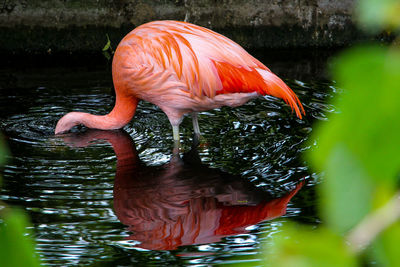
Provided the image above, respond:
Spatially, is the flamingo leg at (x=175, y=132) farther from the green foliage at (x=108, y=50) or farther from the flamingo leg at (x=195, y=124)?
A: the green foliage at (x=108, y=50)

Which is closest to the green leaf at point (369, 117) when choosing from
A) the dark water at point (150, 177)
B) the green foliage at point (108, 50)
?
the dark water at point (150, 177)

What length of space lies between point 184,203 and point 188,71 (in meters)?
0.96

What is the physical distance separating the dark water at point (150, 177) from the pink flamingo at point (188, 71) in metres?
0.39

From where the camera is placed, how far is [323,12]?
621cm

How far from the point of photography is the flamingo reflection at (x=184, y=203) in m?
2.99

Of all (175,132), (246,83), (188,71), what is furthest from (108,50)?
(246,83)

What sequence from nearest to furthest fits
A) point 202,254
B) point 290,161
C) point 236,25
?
point 202,254 < point 290,161 < point 236,25

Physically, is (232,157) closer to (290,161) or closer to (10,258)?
(290,161)

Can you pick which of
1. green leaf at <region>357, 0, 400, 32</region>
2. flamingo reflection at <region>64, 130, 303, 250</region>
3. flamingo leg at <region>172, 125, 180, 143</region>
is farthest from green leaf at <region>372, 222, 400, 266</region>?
flamingo leg at <region>172, 125, 180, 143</region>

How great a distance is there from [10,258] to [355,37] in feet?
20.9

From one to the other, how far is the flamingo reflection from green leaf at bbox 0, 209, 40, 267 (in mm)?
2496

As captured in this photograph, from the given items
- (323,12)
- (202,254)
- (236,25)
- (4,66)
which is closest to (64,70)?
(4,66)

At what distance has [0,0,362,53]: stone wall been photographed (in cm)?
588

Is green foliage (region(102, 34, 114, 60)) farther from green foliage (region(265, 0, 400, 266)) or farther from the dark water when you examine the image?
green foliage (region(265, 0, 400, 266))
